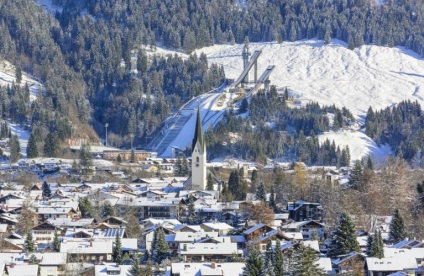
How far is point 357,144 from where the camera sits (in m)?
121

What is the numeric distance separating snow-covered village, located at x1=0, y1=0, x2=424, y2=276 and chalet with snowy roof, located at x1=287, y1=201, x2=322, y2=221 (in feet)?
0.61

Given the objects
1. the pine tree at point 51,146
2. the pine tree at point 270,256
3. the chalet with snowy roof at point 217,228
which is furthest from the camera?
the pine tree at point 51,146

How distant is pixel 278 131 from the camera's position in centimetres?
12206

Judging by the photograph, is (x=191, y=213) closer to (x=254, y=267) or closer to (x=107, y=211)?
(x=107, y=211)

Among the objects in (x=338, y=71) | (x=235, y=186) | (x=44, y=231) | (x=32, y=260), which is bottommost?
(x=32, y=260)

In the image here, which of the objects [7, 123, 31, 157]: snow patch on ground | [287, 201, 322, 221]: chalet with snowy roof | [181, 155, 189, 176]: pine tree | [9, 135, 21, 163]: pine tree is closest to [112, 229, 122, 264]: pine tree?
[287, 201, 322, 221]: chalet with snowy roof

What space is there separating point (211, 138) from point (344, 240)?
6017 centimetres

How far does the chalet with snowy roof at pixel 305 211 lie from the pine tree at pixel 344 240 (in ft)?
47.9

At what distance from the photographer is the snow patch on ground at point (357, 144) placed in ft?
390

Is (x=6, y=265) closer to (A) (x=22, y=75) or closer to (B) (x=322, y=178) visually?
(B) (x=322, y=178)

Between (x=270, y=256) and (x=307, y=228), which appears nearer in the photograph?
(x=270, y=256)

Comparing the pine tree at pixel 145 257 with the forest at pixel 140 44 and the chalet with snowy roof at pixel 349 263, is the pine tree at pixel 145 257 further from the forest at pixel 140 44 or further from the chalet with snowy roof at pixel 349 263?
the forest at pixel 140 44

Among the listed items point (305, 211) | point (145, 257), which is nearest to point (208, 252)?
point (145, 257)

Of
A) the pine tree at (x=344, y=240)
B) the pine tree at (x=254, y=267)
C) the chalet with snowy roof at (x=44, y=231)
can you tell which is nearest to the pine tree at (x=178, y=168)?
the chalet with snowy roof at (x=44, y=231)
